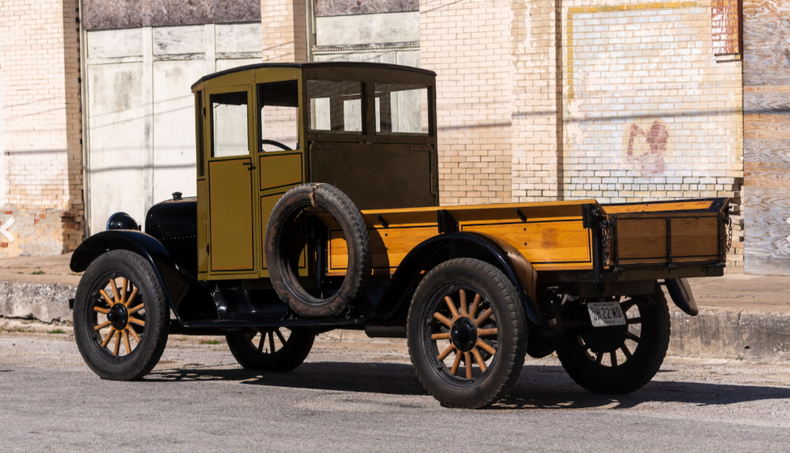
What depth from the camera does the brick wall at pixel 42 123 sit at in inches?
669

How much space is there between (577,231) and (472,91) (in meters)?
8.21

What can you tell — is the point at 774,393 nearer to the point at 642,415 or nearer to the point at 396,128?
the point at 642,415

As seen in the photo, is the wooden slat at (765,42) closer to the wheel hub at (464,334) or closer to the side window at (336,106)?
the side window at (336,106)

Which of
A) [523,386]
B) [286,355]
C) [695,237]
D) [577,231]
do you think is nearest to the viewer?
[577,231]

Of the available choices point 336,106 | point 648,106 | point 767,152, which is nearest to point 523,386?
point 336,106

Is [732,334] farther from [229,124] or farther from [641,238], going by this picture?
[229,124]

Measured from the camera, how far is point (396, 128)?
8.12 meters

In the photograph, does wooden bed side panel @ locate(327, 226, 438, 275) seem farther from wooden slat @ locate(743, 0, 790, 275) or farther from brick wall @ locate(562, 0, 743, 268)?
wooden slat @ locate(743, 0, 790, 275)

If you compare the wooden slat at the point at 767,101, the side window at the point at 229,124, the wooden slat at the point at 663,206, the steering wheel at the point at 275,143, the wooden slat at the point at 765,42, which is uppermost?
the wooden slat at the point at 765,42

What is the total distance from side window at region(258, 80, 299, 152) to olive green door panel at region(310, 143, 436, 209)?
0.27m

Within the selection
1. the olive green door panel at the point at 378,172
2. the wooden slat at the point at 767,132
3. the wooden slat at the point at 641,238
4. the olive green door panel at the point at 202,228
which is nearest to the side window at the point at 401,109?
the olive green door panel at the point at 378,172

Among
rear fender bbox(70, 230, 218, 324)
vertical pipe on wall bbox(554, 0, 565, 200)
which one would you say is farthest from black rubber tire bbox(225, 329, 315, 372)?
vertical pipe on wall bbox(554, 0, 565, 200)

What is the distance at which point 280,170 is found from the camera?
301 inches

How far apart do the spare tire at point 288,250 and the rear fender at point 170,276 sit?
0.99 meters
